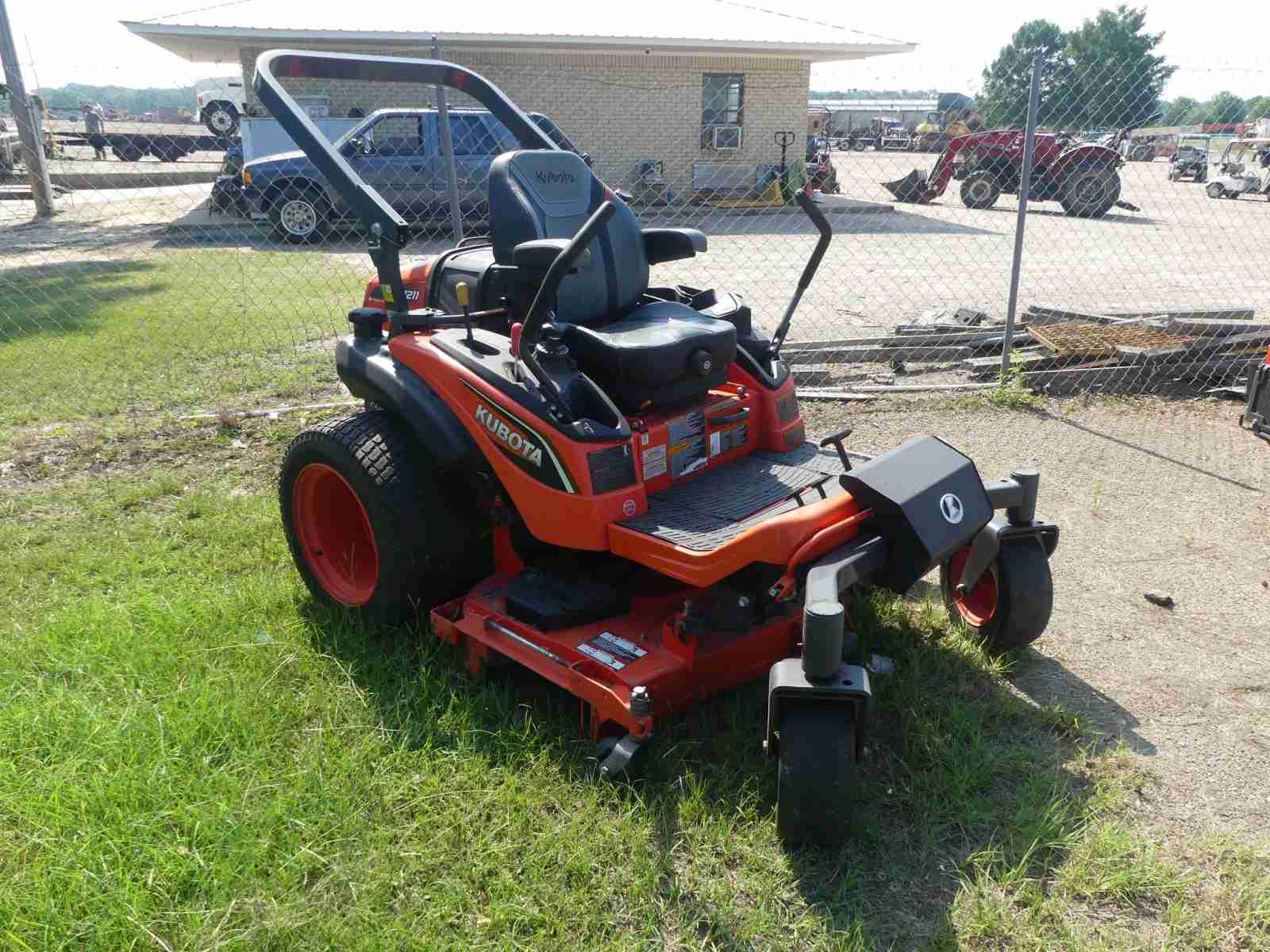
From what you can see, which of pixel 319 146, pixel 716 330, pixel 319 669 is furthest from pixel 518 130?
pixel 319 669

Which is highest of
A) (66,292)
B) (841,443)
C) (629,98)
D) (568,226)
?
(629,98)

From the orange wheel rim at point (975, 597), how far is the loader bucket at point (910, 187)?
677 inches

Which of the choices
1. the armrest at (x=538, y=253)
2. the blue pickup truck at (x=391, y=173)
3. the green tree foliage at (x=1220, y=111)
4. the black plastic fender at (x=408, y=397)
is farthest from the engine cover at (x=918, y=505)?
the blue pickup truck at (x=391, y=173)

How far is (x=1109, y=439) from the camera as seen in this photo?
5.49 metres

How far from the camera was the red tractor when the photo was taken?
1700 centimetres

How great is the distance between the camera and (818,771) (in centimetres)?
235

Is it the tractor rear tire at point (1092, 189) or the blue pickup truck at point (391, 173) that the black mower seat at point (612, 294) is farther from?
the tractor rear tire at point (1092, 189)

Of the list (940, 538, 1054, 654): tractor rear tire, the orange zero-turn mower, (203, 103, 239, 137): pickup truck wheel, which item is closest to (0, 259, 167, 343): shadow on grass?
the orange zero-turn mower

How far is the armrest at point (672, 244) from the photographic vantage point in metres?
3.58

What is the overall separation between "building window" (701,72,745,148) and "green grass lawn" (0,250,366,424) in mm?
10773

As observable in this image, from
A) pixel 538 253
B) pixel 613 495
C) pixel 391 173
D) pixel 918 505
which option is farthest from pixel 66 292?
pixel 918 505

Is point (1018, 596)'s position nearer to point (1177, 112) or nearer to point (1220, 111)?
point (1177, 112)

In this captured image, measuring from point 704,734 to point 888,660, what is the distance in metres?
0.67

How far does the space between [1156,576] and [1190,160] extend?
26.6 metres
